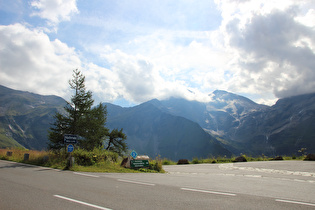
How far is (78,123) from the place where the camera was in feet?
80.2

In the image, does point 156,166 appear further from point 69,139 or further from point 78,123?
point 78,123

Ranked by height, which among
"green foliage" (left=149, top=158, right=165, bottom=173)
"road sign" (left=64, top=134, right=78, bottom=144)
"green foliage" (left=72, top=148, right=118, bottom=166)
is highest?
"road sign" (left=64, top=134, right=78, bottom=144)

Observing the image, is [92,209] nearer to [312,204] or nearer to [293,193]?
[312,204]

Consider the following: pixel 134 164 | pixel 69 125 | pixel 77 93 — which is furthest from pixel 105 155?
pixel 77 93

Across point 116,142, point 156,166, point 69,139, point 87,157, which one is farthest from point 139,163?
point 116,142

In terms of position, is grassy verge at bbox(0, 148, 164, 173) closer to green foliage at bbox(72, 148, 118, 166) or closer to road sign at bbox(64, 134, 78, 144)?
green foliage at bbox(72, 148, 118, 166)

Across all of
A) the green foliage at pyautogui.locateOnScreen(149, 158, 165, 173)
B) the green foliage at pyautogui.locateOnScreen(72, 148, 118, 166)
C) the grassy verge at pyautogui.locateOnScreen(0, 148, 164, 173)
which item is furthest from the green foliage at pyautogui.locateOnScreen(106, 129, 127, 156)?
the green foliage at pyautogui.locateOnScreen(149, 158, 165, 173)

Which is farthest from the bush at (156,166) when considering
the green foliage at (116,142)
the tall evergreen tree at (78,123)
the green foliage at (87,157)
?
the green foliage at (116,142)

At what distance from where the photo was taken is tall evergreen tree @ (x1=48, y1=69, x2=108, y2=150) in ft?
79.8

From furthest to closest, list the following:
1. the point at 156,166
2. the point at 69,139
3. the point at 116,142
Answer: the point at 116,142, the point at 156,166, the point at 69,139

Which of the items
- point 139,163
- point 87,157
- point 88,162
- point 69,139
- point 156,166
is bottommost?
point 156,166

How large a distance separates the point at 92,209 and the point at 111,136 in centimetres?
2862

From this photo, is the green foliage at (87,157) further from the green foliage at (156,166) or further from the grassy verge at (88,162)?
the green foliage at (156,166)

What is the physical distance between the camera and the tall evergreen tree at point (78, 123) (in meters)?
24.3
